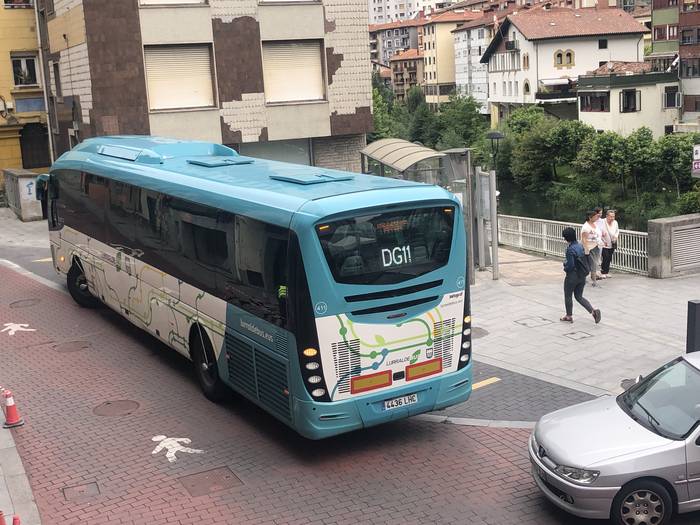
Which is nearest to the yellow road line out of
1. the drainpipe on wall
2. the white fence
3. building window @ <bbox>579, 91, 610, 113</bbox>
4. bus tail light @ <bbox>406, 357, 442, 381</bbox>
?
bus tail light @ <bbox>406, 357, 442, 381</bbox>

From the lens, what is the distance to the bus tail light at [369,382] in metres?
9.65

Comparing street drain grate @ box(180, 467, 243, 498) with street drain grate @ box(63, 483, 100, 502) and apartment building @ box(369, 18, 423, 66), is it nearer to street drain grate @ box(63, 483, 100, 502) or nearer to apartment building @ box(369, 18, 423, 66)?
street drain grate @ box(63, 483, 100, 502)

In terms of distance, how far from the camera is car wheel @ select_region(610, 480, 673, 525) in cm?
783

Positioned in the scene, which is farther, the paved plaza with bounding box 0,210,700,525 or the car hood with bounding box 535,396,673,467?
the paved plaza with bounding box 0,210,700,525

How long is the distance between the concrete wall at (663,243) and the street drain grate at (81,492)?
13634mm

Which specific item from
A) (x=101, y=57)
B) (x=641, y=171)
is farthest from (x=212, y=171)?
(x=641, y=171)

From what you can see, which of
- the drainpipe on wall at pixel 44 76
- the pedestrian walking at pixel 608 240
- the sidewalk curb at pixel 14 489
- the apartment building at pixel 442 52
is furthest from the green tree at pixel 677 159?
the apartment building at pixel 442 52

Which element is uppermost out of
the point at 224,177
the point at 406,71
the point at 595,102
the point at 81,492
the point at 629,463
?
the point at 406,71

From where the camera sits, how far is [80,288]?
17438mm

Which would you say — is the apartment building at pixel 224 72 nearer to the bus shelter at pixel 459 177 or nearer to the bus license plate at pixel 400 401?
the bus shelter at pixel 459 177

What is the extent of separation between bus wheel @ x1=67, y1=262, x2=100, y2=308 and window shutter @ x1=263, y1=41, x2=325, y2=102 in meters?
11.2

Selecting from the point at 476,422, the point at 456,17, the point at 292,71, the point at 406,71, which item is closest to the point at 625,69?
the point at 292,71

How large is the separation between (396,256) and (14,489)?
4.83m

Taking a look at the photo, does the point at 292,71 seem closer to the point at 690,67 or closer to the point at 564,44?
the point at 690,67
